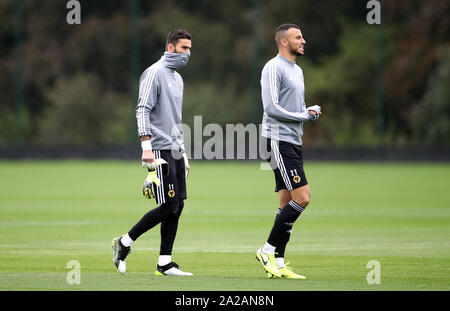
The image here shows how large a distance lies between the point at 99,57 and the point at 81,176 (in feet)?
69.7

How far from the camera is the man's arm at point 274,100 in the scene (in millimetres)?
8852

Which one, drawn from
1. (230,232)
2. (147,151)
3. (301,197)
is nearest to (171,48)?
(147,151)

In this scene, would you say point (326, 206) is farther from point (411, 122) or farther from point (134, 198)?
point (411, 122)

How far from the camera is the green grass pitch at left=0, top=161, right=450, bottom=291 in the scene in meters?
8.61

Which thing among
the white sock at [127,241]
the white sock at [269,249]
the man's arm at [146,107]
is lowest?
the white sock at [269,249]

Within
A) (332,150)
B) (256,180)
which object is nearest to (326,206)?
(256,180)

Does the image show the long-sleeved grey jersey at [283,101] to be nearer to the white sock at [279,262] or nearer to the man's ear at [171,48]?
the man's ear at [171,48]

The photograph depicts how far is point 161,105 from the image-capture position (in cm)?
910

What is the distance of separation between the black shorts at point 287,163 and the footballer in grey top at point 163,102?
38.4 inches

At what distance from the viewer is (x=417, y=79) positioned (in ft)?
132

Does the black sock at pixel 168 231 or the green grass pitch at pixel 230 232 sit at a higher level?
the black sock at pixel 168 231

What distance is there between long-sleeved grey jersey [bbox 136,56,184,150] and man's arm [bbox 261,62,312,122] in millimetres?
936

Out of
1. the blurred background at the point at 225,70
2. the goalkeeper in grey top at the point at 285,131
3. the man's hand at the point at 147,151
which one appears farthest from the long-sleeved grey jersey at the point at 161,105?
the blurred background at the point at 225,70

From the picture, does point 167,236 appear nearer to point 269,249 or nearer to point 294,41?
point 269,249
